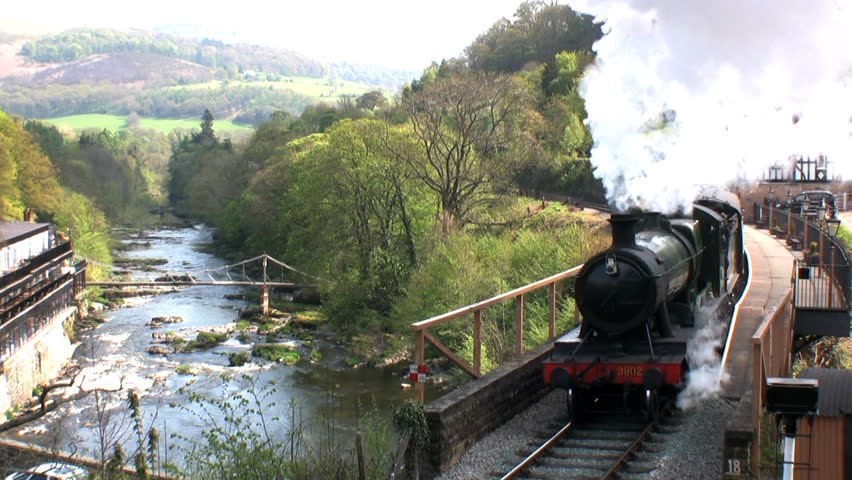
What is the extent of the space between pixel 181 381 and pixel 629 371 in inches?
1051

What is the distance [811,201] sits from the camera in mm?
38406

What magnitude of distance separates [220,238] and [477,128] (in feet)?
149

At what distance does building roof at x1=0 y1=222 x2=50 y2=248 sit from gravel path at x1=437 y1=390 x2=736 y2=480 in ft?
123

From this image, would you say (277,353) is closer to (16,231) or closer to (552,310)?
(16,231)

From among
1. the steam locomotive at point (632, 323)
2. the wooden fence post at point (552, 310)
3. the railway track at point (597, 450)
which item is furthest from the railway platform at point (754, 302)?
the wooden fence post at point (552, 310)

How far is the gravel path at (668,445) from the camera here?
437 inches

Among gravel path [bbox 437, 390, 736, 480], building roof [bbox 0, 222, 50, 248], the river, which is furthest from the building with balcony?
gravel path [bbox 437, 390, 736, 480]

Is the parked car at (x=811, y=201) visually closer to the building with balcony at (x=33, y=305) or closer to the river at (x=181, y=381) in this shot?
the river at (x=181, y=381)

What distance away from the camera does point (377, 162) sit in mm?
44625

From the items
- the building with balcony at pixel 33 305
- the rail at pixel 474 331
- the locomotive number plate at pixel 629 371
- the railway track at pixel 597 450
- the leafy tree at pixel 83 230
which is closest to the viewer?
the railway track at pixel 597 450

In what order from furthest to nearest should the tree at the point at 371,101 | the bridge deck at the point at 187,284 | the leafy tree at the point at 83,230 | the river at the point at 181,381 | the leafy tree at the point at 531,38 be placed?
the tree at the point at 371,101 → the leafy tree at the point at 531,38 → the leafy tree at the point at 83,230 → the bridge deck at the point at 187,284 → the river at the point at 181,381

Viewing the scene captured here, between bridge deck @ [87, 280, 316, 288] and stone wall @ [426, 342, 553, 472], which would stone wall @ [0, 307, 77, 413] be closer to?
bridge deck @ [87, 280, 316, 288]

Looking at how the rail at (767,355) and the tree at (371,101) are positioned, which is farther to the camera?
the tree at (371,101)

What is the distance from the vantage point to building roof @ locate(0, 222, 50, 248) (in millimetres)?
45059
